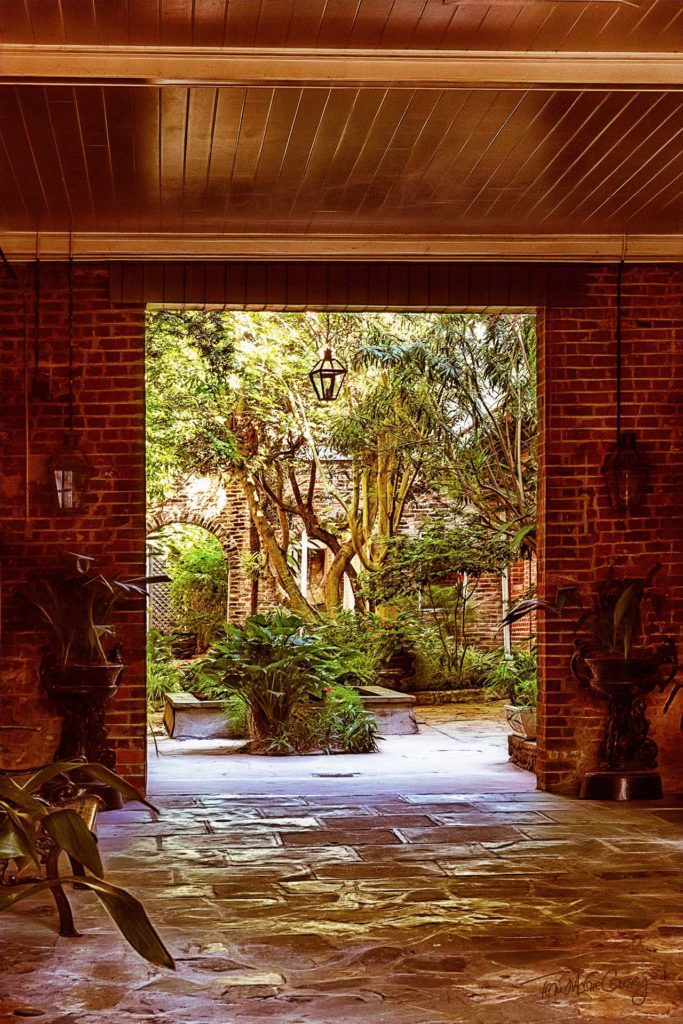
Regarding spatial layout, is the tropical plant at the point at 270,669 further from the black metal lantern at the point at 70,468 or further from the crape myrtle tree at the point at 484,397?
the black metal lantern at the point at 70,468

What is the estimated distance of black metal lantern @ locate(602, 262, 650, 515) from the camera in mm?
6398

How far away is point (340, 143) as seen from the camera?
4.93m

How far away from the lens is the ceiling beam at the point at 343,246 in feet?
20.5

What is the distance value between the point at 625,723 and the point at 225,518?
8847mm

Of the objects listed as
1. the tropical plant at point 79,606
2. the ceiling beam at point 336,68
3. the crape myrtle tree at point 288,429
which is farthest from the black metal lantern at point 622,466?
the crape myrtle tree at point 288,429

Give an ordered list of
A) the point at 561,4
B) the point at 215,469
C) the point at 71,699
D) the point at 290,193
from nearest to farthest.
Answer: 1. the point at 561,4
2. the point at 290,193
3. the point at 71,699
4. the point at 215,469

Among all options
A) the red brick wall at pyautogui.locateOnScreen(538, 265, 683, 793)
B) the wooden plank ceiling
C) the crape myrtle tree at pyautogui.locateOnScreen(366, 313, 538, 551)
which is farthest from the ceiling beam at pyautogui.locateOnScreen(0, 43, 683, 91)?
the crape myrtle tree at pyautogui.locateOnScreen(366, 313, 538, 551)

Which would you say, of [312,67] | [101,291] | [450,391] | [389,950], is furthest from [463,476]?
[389,950]

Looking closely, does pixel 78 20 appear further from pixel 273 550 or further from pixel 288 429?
pixel 273 550

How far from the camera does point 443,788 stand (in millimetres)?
6711

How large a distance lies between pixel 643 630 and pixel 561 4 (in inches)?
144

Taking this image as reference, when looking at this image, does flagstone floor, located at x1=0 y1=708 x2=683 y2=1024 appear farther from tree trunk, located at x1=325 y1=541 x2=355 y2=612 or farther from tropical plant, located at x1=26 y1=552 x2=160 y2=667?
tree trunk, located at x1=325 y1=541 x2=355 y2=612

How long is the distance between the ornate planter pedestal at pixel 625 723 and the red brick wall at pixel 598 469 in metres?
0.11

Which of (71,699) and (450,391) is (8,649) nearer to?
(71,699)
